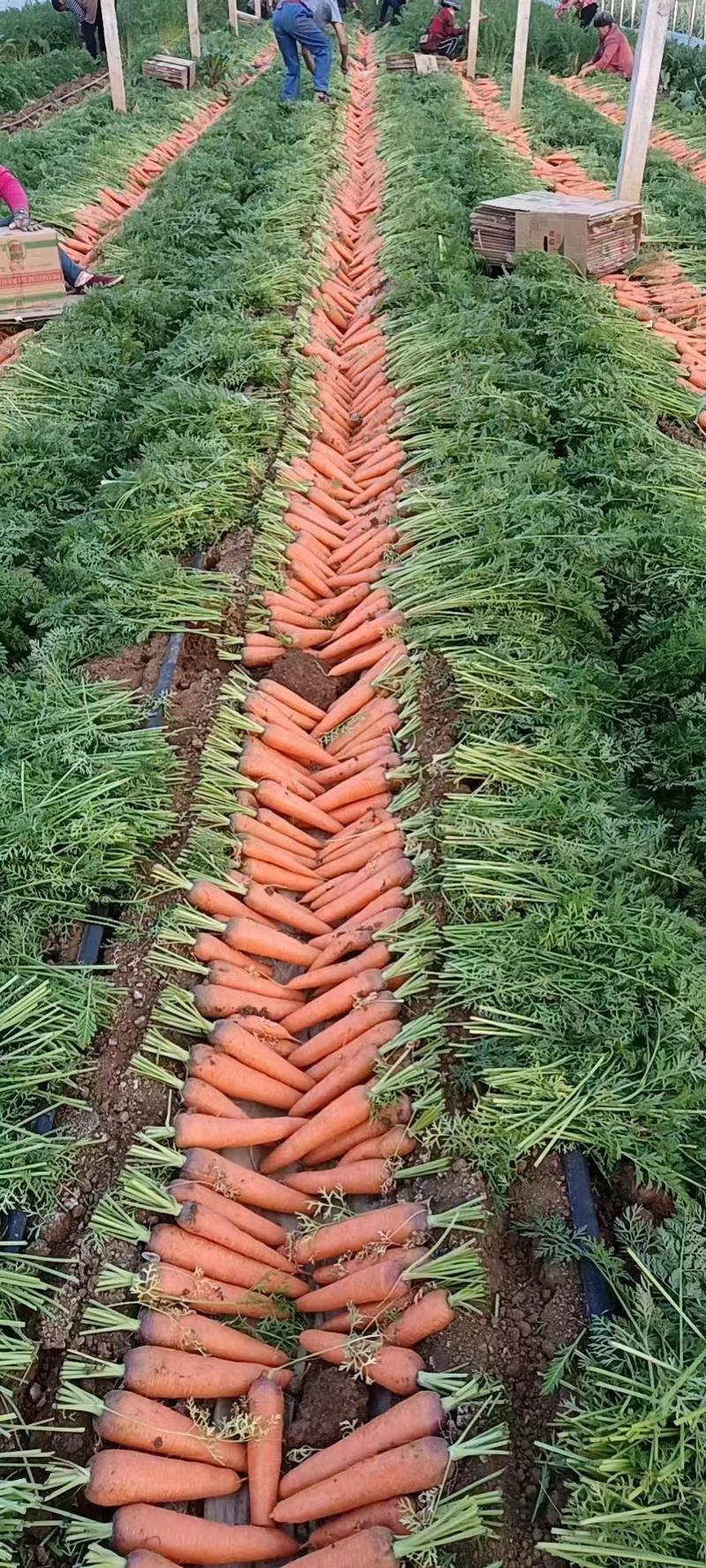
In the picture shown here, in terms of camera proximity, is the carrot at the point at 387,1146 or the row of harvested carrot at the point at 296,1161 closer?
the row of harvested carrot at the point at 296,1161

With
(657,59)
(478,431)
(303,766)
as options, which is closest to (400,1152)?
(303,766)

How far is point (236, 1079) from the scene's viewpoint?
3139 mm

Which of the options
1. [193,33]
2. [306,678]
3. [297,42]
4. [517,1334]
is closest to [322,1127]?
[517,1334]

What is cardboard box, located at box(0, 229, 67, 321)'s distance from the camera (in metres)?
7.28

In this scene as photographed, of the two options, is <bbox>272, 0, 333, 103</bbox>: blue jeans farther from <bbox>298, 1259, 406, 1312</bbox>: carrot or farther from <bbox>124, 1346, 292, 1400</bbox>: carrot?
<bbox>124, 1346, 292, 1400</bbox>: carrot

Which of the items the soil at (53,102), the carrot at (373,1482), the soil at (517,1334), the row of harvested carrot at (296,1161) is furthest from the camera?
the soil at (53,102)

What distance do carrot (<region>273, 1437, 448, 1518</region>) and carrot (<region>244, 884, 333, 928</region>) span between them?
5.60 feet

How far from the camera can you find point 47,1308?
Result: 2.42 m

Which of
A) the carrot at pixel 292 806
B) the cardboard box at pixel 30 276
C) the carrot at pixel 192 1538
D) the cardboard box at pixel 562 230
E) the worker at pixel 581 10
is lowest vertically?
the carrot at pixel 192 1538

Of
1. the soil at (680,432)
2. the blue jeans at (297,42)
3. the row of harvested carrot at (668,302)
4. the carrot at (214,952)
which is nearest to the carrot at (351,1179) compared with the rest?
the carrot at (214,952)

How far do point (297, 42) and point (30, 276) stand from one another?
8.95 meters

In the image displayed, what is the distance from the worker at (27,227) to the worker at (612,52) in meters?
13.3

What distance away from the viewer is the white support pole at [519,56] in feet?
41.0

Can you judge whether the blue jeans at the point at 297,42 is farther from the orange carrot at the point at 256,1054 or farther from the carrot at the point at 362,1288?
the carrot at the point at 362,1288
